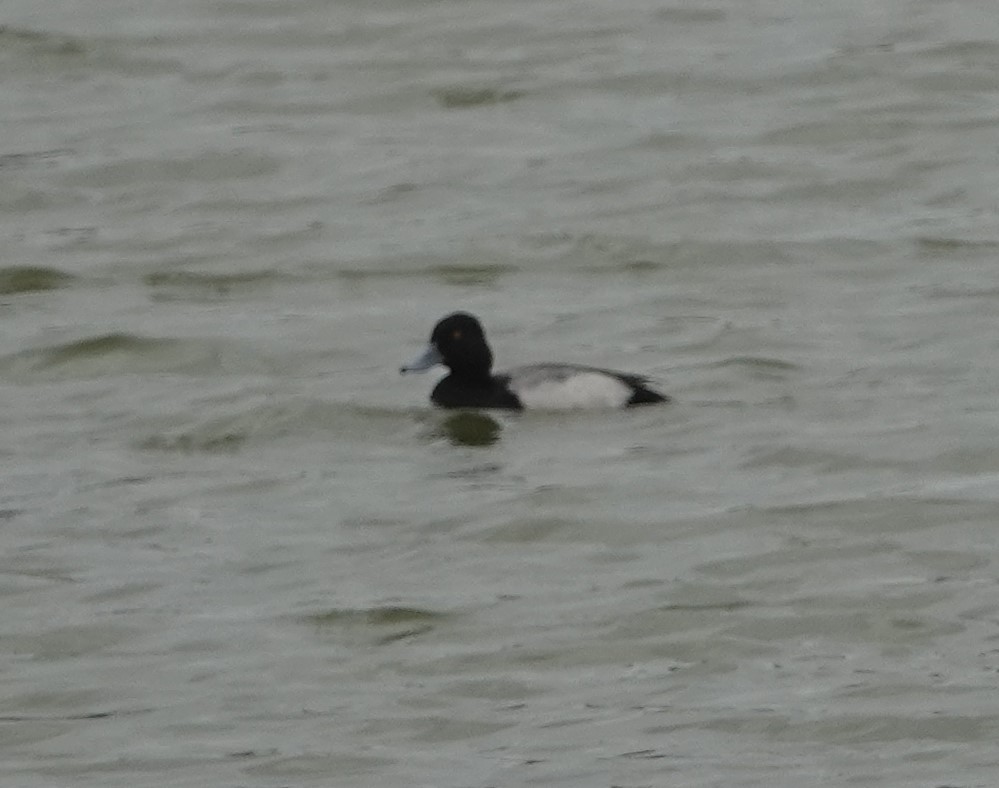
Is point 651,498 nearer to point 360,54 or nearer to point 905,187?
point 905,187

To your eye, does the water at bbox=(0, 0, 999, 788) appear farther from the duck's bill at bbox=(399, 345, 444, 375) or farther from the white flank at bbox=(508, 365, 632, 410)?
the duck's bill at bbox=(399, 345, 444, 375)

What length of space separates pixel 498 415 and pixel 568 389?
0.46m

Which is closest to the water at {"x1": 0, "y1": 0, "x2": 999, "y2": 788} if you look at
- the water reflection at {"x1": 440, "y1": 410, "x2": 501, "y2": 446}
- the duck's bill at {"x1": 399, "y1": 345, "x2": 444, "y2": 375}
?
the water reflection at {"x1": 440, "y1": 410, "x2": 501, "y2": 446}

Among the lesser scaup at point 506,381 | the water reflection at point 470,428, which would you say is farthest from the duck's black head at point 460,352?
the water reflection at point 470,428

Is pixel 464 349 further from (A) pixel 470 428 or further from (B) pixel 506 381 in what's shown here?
(A) pixel 470 428

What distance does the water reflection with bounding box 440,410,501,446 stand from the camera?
1210 cm

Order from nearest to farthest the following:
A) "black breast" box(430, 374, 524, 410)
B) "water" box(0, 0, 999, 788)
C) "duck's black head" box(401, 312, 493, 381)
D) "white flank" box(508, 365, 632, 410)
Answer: "water" box(0, 0, 999, 788) < "white flank" box(508, 365, 632, 410) < "black breast" box(430, 374, 524, 410) < "duck's black head" box(401, 312, 493, 381)

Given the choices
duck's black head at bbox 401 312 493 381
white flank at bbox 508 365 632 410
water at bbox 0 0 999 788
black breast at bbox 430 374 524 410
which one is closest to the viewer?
water at bbox 0 0 999 788

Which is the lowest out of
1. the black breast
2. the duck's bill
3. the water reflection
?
the water reflection

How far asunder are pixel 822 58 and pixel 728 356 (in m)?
6.56

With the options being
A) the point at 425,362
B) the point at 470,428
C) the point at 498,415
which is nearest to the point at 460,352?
the point at 425,362

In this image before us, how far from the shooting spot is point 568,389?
39.8ft

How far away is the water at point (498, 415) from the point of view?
8336 millimetres

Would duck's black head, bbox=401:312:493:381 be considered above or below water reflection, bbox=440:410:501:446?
above
